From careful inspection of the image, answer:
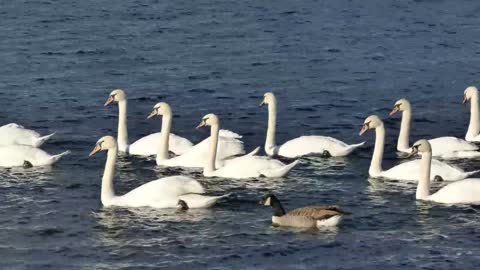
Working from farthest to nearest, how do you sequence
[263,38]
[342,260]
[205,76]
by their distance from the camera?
[263,38], [205,76], [342,260]

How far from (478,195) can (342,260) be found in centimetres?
427

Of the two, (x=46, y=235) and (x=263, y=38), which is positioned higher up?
(x=263, y=38)

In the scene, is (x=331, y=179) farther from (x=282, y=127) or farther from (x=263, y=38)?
(x=263, y=38)

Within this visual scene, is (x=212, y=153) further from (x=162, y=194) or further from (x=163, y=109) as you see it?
(x=162, y=194)

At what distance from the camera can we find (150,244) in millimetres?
25359

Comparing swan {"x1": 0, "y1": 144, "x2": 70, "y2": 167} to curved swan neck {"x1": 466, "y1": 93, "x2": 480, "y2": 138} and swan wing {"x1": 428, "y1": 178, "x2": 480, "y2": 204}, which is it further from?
curved swan neck {"x1": 466, "y1": 93, "x2": 480, "y2": 138}

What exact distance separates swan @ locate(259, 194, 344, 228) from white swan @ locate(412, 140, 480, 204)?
2.62 m

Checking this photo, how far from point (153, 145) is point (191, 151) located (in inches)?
54.6

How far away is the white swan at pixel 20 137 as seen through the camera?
32562 millimetres

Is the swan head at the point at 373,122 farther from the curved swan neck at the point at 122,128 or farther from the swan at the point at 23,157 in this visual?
the swan at the point at 23,157

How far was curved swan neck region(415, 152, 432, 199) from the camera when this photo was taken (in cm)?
2809

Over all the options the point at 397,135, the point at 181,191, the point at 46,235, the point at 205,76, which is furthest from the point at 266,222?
the point at 205,76

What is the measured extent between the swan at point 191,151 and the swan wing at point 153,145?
35 cm

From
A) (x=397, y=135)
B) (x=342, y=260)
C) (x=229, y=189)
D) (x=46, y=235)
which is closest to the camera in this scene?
(x=342, y=260)
